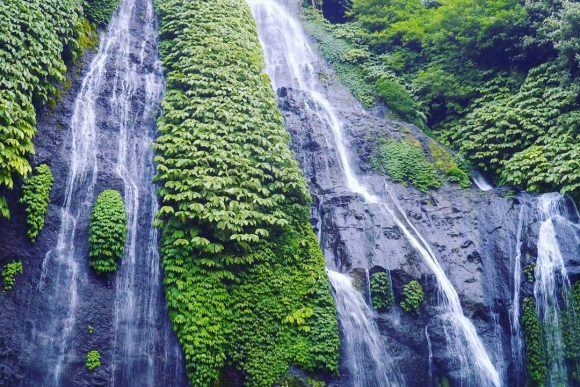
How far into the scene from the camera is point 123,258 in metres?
9.66

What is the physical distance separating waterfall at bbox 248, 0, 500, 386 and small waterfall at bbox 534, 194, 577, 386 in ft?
5.30

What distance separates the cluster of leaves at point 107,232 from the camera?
936cm

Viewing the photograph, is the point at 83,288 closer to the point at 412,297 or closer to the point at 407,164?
the point at 412,297

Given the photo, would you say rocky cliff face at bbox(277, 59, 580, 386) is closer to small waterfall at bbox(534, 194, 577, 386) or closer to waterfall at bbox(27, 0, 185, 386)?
small waterfall at bbox(534, 194, 577, 386)

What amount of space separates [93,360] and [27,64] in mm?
6804

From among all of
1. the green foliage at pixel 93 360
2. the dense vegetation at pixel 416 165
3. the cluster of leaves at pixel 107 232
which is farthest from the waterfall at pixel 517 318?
the cluster of leaves at pixel 107 232

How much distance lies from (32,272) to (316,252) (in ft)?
19.6

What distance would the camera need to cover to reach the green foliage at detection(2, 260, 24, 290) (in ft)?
27.9

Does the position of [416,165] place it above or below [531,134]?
below

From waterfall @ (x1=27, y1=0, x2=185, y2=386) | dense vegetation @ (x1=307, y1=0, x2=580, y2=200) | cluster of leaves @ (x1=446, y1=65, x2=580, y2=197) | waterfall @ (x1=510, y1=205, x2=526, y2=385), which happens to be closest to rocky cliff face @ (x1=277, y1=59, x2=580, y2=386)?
waterfall @ (x1=510, y1=205, x2=526, y2=385)

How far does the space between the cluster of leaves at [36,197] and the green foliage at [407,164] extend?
909 cm

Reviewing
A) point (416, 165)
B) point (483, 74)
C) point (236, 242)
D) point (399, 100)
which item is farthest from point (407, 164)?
point (236, 242)

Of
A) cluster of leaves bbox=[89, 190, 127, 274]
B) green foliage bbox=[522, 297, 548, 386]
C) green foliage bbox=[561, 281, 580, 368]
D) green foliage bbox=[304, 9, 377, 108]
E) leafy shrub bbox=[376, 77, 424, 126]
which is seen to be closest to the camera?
cluster of leaves bbox=[89, 190, 127, 274]

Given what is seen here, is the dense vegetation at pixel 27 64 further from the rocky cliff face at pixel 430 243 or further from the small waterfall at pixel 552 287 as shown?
the small waterfall at pixel 552 287
